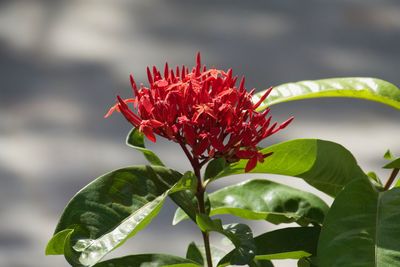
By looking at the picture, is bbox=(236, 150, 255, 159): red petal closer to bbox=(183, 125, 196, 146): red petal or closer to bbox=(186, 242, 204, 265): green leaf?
bbox=(183, 125, 196, 146): red petal

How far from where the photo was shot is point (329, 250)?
2.38 ft

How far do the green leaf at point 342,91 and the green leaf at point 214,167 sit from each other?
0.42ft

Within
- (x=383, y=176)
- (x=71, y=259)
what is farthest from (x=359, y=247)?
(x=383, y=176)

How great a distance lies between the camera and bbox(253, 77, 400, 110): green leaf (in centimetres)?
87

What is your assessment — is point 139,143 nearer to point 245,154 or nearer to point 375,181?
point 245,154

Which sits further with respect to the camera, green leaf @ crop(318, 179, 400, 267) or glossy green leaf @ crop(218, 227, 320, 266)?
glossy green leaf @ crop(218, 227, 320, 266)

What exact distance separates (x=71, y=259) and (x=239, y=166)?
7.8 inches

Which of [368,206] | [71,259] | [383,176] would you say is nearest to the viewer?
[71,259]

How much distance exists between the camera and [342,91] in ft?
2.84

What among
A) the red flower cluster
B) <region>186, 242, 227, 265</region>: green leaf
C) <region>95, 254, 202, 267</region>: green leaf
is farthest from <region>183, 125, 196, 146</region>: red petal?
<region>186, 242, 227, 265</region>: green leaf

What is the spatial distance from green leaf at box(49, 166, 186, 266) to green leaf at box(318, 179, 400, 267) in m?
0.14

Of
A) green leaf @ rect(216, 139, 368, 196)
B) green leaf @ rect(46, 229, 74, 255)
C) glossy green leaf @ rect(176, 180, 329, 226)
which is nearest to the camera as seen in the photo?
green leaf @ rect(46, 229, 74, 255)

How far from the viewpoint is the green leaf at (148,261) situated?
2.49ft

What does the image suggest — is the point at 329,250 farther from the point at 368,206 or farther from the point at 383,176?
the point at 383,176
